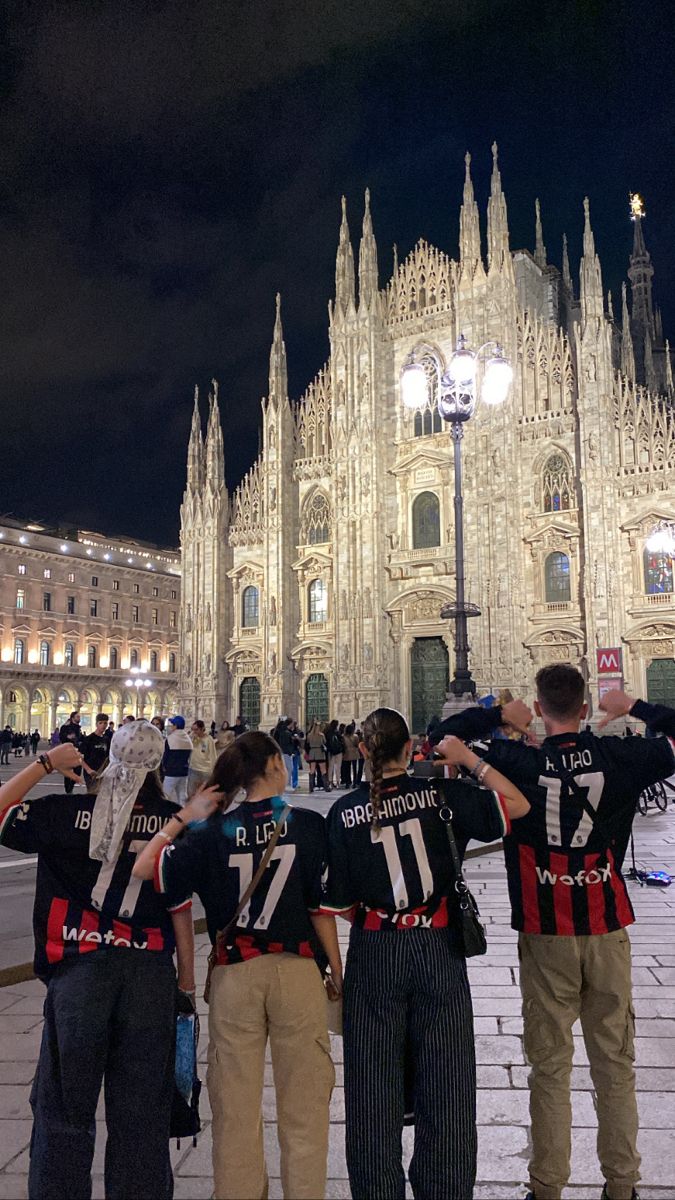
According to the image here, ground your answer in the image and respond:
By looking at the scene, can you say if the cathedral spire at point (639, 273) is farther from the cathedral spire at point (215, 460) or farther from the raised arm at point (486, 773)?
the raised arm at point (486, 773)

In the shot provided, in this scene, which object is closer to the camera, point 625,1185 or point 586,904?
point 625,1185

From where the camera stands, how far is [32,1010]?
16.9 feet

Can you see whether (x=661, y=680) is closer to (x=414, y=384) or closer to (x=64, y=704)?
(x=414, y=384)

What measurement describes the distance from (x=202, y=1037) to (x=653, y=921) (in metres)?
4.17

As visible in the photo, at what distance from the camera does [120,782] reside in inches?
118

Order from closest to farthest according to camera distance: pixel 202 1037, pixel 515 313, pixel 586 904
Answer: pixel 586 904, pixel 202 1037, pixel 515 313

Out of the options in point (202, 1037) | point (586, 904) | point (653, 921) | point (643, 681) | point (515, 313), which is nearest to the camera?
point (586, 904)

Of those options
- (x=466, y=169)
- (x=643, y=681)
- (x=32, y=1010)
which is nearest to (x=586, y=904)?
(x=32, y=1010)

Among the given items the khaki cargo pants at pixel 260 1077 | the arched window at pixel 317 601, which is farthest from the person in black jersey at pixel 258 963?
the arched window at pixel 317 601

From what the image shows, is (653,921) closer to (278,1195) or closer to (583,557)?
(278,1195)

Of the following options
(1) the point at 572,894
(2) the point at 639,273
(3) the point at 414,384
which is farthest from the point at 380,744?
(2) the point at 639,273

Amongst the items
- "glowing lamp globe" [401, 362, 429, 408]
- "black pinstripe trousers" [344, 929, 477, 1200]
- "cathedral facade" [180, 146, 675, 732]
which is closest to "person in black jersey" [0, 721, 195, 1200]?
"black pinstripe trousers" [344, 929, 477, 1200]

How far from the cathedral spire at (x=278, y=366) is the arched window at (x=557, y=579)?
44.7ft

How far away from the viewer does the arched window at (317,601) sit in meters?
35.2
